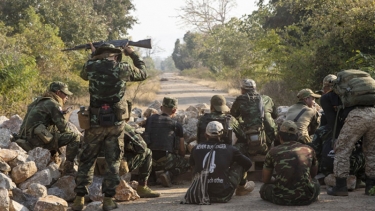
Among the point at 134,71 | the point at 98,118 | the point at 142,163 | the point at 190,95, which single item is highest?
the point at 134,71

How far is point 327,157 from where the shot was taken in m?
7.57

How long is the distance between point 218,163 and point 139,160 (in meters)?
1.20

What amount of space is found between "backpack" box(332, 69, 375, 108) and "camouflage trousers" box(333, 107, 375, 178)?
0.11 m

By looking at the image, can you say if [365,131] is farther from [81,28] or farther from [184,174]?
[81,28]

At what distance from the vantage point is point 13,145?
7.47 metres

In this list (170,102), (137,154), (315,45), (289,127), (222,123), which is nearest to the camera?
(289,127)

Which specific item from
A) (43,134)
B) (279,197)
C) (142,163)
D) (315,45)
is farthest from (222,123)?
(315,45)

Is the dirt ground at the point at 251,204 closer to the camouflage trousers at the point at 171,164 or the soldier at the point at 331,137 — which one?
the soldier at the point at 331,137

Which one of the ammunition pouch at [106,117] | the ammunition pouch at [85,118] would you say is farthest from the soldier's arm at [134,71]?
the ammunition pouch at [85,118]

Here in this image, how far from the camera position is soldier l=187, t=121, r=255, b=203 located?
21.4ft

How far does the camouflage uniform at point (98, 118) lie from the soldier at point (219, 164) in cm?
93

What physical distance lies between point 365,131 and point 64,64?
53.0 ft

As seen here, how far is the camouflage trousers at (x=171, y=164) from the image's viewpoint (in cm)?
814

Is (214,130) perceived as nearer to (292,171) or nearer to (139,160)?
(292,171)
